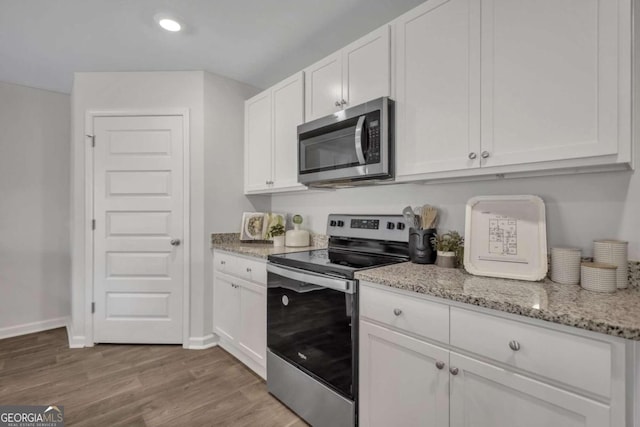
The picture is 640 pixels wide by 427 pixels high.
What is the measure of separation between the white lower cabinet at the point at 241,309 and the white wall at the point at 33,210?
1849 millimetres

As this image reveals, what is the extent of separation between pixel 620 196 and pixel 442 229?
2.48 ft

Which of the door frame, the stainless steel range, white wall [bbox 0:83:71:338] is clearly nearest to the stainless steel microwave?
the stainless steel range

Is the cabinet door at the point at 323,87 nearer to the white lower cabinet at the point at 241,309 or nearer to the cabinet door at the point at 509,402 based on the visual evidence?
the white lower cabinet at the point at 241,309

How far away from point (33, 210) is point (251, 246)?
7.52ft

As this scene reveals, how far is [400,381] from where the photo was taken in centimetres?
130

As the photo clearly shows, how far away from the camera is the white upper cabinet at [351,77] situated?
1712 mm

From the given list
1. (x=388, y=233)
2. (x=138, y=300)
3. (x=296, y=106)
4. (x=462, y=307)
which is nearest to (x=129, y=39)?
(x=296, y=106)

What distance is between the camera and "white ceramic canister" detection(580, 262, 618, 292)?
1.12 meters

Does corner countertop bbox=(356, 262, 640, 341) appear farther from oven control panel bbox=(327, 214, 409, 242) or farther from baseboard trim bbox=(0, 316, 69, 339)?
baseboard trim bbox=(0, 316, 69, 339)

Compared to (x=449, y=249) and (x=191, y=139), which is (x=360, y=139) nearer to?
(x=449, y=249)

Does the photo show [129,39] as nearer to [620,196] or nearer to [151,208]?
[151,208]

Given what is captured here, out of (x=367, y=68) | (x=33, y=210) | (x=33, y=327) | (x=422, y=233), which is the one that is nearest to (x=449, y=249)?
(x=422, y=233)

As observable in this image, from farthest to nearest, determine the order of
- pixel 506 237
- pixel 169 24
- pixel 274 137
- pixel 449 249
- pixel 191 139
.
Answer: pixel 191 139 → pixel 274 137 → pixel 169 24 → pixel 449 249 → pixel 506 237

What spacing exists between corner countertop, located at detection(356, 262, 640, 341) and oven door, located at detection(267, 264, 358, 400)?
21 cm
